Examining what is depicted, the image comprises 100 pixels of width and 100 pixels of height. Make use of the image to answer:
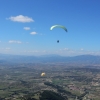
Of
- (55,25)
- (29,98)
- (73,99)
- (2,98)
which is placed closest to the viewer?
(55,25)

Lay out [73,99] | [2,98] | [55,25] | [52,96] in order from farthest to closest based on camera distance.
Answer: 1. [73,99]
2. [2,98]
3. [52,96]
4. [55,25]

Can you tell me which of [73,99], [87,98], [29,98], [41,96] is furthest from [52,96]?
[87,98]

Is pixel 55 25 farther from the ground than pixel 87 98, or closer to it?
farther from the ground

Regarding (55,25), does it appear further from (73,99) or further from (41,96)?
(73,99)

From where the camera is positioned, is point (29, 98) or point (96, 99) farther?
point (96, 99)

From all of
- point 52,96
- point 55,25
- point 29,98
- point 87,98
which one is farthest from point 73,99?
point 55,25

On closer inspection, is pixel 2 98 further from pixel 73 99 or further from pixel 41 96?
pixel 73 99

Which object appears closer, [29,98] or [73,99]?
[29,98]

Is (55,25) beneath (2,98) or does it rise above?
above

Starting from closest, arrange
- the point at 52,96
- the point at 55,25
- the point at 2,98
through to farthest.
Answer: the point at 55,25
the point at 52,96
the point at 2,98

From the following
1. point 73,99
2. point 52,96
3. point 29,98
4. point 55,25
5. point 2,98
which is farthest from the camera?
point 73,99
